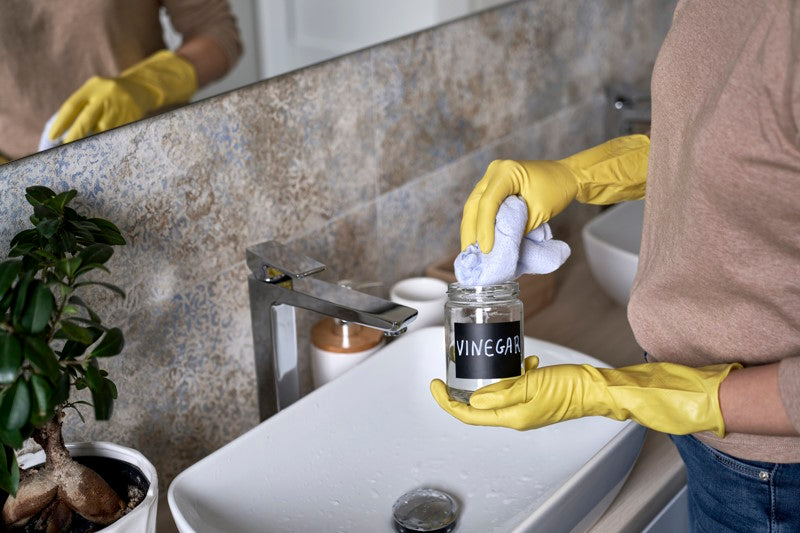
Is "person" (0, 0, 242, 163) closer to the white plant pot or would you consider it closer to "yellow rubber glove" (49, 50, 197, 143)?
"yellow rubber glove" (49, 50, 197, 143)

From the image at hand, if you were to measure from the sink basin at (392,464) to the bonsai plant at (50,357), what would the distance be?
0.12 metres

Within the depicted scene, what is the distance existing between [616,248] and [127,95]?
84 centimetres

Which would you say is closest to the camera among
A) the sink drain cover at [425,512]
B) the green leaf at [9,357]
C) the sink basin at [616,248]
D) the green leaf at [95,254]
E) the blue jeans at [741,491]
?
the green leaf at [9,357]

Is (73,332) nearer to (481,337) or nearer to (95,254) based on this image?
(95,254)

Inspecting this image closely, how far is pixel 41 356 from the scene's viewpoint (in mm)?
721

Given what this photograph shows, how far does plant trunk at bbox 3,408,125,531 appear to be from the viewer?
85 centimetres

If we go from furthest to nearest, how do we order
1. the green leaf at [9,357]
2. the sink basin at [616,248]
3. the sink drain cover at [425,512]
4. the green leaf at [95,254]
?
the sink basin at [616,248] → the sink drain cover at [425,512] → the green leaf at [95,254] → the green leaf at [9,357]

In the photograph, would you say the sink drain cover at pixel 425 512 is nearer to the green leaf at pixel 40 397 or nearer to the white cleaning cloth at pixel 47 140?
the green leaf at pixel 40 397

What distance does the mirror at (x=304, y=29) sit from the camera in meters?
1.10

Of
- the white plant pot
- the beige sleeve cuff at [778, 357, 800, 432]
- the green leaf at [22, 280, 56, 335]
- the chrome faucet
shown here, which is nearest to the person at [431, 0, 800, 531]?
the beige sleeve cuff at [778, 357, 800, 432]

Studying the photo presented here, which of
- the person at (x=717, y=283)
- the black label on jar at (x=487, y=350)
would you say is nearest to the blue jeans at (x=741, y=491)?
the person at (x=717, y=283)

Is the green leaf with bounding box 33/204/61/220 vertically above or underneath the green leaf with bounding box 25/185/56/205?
underneath

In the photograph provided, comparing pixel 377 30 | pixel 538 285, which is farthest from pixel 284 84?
pixel 538 285

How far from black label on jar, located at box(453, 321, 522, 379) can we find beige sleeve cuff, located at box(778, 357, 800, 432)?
274 mm
